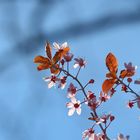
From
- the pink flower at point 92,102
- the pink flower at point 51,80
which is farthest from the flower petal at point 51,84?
the pink flower at point 92,102

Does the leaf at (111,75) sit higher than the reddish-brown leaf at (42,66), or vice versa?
the reddish-brown leaf at (42,66)

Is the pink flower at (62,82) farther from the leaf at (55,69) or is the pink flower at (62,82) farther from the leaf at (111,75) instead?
the leaf at (111,75)

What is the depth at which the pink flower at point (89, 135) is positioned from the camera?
1.22m

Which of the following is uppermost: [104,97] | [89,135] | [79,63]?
[79,63]

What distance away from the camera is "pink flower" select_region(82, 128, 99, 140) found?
3.99 ft

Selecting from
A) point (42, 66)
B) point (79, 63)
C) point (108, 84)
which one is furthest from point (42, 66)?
point (108, 84)

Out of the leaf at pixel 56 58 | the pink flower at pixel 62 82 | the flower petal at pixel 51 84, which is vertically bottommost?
the pink flower at pixel 62 82

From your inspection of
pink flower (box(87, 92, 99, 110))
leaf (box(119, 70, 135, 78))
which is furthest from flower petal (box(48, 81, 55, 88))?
leaf (box(119, 70, 135, 78))

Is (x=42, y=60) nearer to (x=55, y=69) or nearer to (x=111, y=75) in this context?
(x=55, y=69)

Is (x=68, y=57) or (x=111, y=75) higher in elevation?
(x=68, y=57)

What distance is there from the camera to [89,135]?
48.1 inches

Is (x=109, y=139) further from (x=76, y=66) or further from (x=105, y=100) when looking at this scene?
(x=76, y=66)

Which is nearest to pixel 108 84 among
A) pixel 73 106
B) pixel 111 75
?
pixel 111 75

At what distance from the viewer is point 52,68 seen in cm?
126
